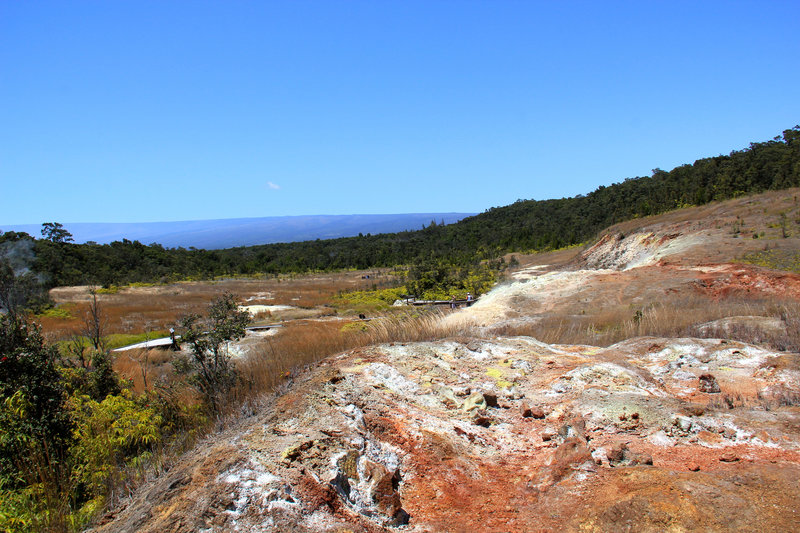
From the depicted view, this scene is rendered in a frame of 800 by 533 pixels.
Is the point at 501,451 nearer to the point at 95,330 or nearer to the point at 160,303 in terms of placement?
the point at 95,330

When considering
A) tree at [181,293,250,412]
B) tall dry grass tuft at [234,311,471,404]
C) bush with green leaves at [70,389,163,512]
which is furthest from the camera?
tree at [181,293,250,412]

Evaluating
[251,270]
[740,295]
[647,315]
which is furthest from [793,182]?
[251,270]

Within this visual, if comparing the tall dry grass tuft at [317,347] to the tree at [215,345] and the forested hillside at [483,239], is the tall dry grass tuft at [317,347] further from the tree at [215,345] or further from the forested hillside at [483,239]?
the forested hillside at [483,239]

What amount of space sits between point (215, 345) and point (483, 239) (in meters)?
67.0

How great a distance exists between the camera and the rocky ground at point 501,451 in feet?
9.11

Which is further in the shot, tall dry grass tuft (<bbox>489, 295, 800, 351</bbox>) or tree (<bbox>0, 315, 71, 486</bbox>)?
tall dry grass tuft (<bbox>489, 295, 800, 351</bbox>)

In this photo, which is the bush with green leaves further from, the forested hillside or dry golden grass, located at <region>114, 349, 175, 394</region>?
the forested hillside

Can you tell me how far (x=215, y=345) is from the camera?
21.6ft

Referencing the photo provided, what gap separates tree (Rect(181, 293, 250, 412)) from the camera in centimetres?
610

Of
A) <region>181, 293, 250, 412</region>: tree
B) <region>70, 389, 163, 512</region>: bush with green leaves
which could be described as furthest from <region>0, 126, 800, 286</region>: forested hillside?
<region>70, 389, 163, 512</region>: bush with green leaves

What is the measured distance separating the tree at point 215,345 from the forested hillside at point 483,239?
88.8 ft

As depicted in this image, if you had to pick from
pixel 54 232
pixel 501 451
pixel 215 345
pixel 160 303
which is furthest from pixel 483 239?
pixel 501 451

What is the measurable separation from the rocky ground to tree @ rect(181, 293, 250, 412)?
1.35 metres

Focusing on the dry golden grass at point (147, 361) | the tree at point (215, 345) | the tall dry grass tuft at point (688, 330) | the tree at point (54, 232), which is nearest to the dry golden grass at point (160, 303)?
the dry golden grass at point (147, 361)
